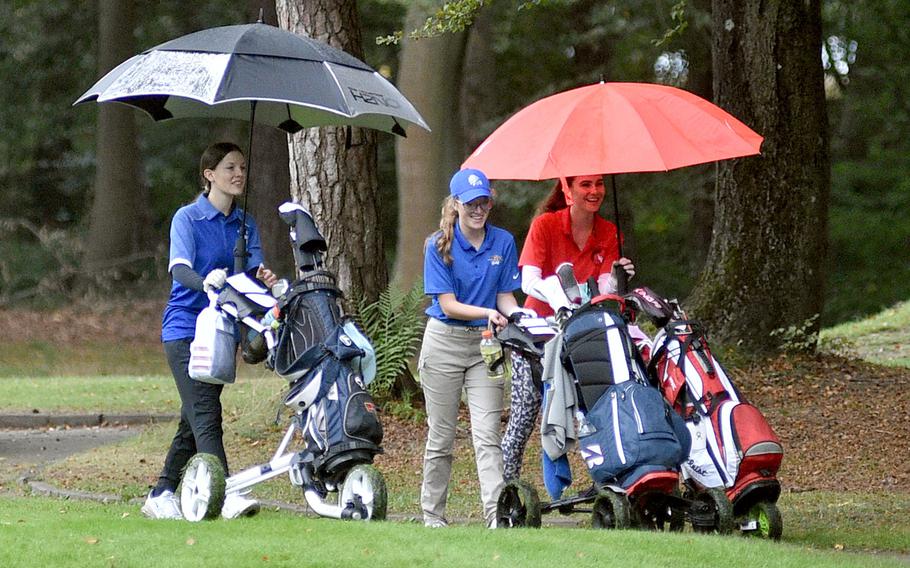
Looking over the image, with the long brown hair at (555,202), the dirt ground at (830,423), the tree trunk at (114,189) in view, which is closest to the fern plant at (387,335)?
the dirt ground at (830,423)

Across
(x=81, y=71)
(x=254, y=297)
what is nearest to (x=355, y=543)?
(x=254, y=297)

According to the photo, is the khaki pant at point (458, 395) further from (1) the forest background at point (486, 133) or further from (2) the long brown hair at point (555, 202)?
(1) the forest background at point (486, 133)

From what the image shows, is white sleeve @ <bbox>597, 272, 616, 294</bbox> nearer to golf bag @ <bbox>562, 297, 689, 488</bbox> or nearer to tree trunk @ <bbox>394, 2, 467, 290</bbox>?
golf bag @ <bbox>562, 297, 689, 488</bbox>

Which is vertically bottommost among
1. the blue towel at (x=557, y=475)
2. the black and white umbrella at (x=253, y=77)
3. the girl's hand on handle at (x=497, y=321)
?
the blue towel at (x=557, y=475)

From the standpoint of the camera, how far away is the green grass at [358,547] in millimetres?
6484

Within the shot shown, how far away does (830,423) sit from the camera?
12305mm

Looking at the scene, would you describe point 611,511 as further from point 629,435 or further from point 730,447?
Result: point 730,447

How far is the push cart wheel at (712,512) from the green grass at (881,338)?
8371mm

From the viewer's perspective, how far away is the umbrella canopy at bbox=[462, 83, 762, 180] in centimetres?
773

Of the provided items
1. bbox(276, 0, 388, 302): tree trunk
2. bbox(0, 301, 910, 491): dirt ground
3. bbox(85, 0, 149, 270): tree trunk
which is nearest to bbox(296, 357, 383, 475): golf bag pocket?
bbox(0, 301, 910, 491): dirt ground

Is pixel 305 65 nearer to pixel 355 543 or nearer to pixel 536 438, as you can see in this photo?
pixel 355 543

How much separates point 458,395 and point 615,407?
3.93 feet

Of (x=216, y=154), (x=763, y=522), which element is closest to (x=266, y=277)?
(x=216, y=154)

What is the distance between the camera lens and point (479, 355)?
26.9 feet
